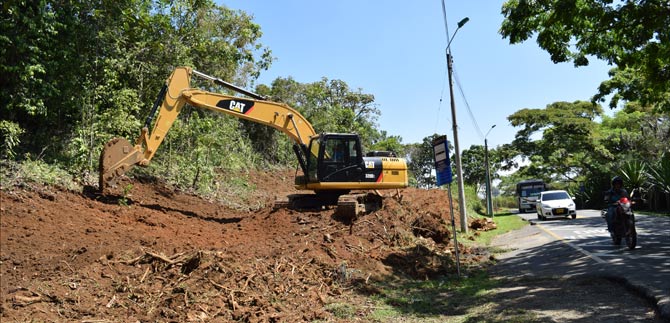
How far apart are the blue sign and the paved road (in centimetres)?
241

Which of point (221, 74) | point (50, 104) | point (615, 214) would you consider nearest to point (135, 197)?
point (50, 104)

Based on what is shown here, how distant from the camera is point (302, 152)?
48.4ft

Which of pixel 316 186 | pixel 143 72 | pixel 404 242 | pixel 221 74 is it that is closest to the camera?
pixel 404 242

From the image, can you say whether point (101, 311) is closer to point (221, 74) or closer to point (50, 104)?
point (50, 104)

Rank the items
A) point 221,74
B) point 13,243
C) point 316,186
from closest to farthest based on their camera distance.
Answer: point 13,243 → point 316,186 → point 221,74

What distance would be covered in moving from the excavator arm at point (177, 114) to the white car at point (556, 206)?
14435mm

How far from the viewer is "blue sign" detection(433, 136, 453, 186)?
10734mm

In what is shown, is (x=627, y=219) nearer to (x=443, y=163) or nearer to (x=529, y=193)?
(x=443, y=163)

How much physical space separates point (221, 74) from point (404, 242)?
1366 cm

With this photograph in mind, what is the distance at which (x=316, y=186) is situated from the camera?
1401 centimetres

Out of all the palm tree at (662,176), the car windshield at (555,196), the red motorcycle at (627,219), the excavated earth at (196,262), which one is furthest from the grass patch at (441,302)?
the palm tree at (662,176)

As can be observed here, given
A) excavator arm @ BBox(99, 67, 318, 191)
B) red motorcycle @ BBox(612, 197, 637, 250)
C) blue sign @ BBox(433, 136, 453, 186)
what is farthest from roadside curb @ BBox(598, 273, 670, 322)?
excavator arm @ BBox(99, 67, 318, 191)

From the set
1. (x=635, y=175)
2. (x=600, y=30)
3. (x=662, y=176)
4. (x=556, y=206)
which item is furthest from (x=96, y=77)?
(x=635, y=175)

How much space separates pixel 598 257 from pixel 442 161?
12.7ft
